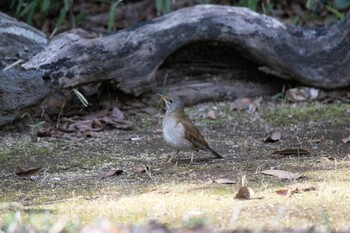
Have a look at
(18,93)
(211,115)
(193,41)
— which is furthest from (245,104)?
(18,93)

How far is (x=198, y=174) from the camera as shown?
4988 mm

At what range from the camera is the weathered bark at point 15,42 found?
23.5ft

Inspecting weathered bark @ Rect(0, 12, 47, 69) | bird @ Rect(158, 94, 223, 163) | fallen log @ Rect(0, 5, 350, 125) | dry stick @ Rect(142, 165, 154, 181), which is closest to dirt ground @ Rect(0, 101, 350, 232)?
dry stick @ Rect(142, 165, 154, 181)

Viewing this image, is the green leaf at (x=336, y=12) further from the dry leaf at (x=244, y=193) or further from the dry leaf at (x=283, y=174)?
the dry leaf at (x=244, y=193)

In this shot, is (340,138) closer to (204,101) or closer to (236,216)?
(204,101)

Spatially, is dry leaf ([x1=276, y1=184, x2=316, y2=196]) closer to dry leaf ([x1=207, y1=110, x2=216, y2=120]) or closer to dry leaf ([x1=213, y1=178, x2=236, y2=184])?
dry leaf ([x1=213, y1=178, x2=236, y2=184])

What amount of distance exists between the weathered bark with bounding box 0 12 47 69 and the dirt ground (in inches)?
39.3

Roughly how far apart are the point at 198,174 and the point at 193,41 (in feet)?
8.43

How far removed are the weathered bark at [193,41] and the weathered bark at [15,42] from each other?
0.42m

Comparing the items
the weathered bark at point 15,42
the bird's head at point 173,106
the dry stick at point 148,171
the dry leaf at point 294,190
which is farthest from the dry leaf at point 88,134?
the dry leaf at point 294,190

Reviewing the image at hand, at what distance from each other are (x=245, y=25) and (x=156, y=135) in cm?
147

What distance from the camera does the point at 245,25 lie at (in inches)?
290

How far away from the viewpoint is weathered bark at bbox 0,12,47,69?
23.5 feet

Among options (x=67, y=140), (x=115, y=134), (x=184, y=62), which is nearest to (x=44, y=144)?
(x=67, y=140)
